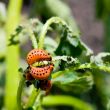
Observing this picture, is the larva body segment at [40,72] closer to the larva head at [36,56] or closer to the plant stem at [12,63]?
the larva head at [36,56]

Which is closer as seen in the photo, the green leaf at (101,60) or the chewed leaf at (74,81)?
the green leaf at (101,60)

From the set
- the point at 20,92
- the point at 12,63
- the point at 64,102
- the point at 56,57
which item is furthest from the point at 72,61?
the point at 64,102

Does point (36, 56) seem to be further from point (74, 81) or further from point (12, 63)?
point (12, 63)

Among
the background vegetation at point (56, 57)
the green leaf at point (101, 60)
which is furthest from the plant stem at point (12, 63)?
the green leaf at point (101, 60)

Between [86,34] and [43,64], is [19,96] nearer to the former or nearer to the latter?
[43,64]

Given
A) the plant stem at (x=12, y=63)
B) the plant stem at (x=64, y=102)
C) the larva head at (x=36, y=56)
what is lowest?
the plant stem at (x=64, y=102)

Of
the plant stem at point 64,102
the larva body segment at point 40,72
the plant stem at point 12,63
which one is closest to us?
the larva body segment at point 40,72

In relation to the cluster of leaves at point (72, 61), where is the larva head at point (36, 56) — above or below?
above
